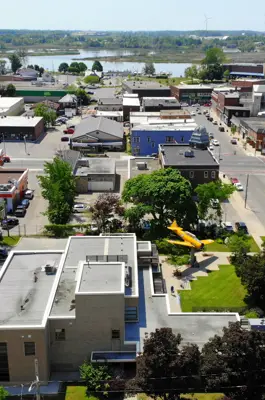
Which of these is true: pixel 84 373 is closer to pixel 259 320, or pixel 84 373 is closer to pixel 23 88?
pixel 259 320

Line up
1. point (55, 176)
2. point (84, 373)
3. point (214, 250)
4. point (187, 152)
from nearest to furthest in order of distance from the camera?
point (84, 373) < point (214, 250) < point (55, 176) < point (187, 152)

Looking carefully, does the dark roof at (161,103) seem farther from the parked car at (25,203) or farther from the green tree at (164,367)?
the green tree at (164,367)

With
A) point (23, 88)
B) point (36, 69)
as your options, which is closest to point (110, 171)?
point (23, 88)

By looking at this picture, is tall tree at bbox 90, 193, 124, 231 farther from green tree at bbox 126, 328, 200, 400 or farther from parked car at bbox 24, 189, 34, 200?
green tree at bbox 126, 328, 200, 400

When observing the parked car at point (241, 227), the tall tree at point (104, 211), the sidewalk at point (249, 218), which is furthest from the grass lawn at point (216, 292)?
the tall tree at point (104, 211)

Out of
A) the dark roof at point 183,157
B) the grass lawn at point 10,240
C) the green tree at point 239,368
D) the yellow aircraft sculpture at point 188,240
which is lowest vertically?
the grass lawn at point 10,240

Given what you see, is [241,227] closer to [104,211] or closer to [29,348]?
[104,211]
